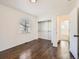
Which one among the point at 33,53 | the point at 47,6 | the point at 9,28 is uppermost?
the point at 47,6

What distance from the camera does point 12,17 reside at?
525cm

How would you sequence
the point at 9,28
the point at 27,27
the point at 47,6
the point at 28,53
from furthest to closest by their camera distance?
the point at 27,27
the point at 47,6
the point at 9,28
the point at 28,53

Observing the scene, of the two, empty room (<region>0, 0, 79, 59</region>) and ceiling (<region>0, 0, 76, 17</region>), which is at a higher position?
ceiling (<region>0, 0, 76, 17</region>)

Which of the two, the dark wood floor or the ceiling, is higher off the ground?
the ceiling

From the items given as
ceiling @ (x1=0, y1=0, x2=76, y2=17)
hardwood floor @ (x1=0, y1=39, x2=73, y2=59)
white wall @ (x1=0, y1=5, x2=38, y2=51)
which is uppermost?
ceiling @ (x1=0, y1=0, x2=76, y2=17)

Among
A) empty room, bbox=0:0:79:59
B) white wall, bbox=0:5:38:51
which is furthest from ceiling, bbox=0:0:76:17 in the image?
white wall, bbox=0:5:38:51

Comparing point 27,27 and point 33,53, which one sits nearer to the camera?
point 33,53

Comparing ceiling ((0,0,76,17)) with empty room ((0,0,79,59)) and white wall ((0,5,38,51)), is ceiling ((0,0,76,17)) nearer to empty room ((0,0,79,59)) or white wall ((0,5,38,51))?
empty room ((0,0,79,59))

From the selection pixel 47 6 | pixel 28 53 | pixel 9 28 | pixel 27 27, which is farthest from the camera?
pixel 27 27

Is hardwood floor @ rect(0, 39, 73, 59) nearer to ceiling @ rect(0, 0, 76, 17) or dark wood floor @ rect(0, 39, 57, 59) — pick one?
dark wood floor @ rect(0, 39, 57, 59)

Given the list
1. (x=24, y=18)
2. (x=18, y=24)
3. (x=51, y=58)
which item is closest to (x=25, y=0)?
(x=18, y=24)

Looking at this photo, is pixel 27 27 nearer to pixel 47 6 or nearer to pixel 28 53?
pixel 47 6

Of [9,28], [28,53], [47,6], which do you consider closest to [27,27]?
[9,28]

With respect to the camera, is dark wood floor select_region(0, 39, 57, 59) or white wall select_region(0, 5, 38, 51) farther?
white wall select_region(0, 5, 38, 51)
